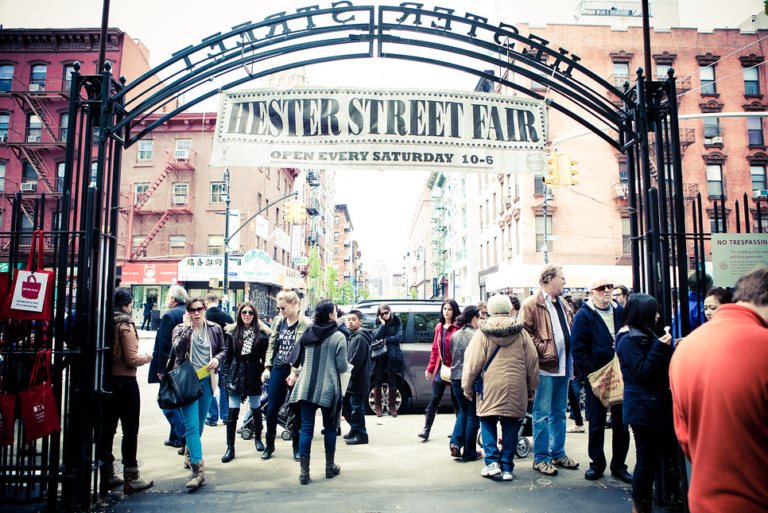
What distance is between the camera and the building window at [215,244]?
1318 inches

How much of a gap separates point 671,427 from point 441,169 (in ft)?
10.5

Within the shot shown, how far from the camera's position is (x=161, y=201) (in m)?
33.4

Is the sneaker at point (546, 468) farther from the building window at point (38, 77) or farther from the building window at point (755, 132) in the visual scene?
the building window at point (38, 77)

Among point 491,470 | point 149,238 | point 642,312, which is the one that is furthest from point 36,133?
point 642,312

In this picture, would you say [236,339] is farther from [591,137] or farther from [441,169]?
[591,137]

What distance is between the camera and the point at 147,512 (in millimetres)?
4414

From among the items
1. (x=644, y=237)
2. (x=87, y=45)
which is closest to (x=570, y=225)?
(x=644, y=237)

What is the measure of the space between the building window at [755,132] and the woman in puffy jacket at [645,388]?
1368 inches

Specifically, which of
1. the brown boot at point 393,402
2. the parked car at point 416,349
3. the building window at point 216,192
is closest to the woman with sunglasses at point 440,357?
the brown boot at point 393,402

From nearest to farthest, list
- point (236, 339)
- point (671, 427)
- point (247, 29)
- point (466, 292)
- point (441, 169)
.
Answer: point (671, 427) → point (247, 29) → point (441, 169) → point (236, 339) → point (466, 292)

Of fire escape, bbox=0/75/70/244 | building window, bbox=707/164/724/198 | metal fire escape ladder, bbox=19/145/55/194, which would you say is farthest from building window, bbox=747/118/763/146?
metal fire escape ladder, bbox=19/145/55/194

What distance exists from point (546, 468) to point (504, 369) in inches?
49.6

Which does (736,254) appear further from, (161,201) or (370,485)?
(161,201)

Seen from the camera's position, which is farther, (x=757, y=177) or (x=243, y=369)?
(x=757, y=177)
